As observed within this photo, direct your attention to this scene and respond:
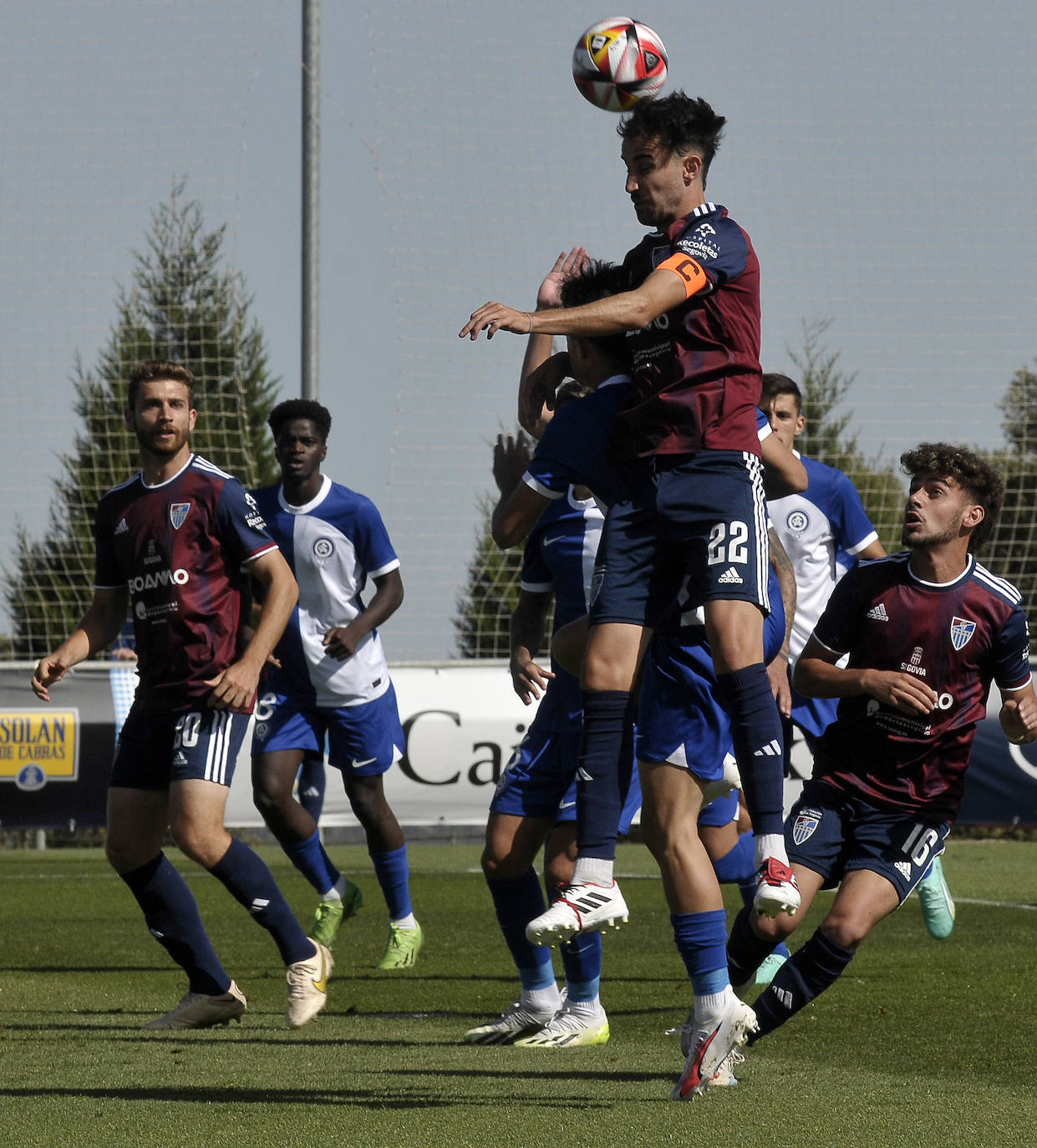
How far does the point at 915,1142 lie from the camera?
13.1 ft

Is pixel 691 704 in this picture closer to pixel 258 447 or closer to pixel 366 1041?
pixel 366 1041

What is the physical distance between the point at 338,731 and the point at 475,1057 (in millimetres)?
3210

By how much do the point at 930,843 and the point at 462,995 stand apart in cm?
242

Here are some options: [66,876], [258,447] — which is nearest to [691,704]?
[66,876]

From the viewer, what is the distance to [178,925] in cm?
609

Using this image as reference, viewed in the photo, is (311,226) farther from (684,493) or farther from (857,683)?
(684,493)

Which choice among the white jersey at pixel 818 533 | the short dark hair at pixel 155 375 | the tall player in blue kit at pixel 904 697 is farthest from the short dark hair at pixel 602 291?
the white jersey at pixel 818 533

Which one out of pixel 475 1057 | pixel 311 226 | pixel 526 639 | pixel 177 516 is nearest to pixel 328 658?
pixel 526 639

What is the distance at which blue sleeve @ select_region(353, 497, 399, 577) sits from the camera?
8.45 metres

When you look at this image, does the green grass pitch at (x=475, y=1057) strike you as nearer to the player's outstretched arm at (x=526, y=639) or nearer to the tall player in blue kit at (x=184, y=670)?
the tall player in blue kit at (x=184, y=670)

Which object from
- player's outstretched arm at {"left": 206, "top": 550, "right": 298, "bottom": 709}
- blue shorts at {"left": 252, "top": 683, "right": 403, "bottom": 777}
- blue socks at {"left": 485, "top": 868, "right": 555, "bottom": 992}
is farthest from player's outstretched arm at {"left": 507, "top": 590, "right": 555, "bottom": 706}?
blue shorts at {"left": 252, "top": 683, "right": 403, "bottom": 777}

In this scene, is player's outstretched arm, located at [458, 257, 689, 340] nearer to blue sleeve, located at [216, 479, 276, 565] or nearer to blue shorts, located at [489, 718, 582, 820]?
blue shorts, located at [489, 718, 582, 820]

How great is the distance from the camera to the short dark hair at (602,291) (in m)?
4.84

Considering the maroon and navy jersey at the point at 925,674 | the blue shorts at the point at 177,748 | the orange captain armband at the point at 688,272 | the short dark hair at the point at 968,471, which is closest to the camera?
the orange captain armband at the point at 688,272
